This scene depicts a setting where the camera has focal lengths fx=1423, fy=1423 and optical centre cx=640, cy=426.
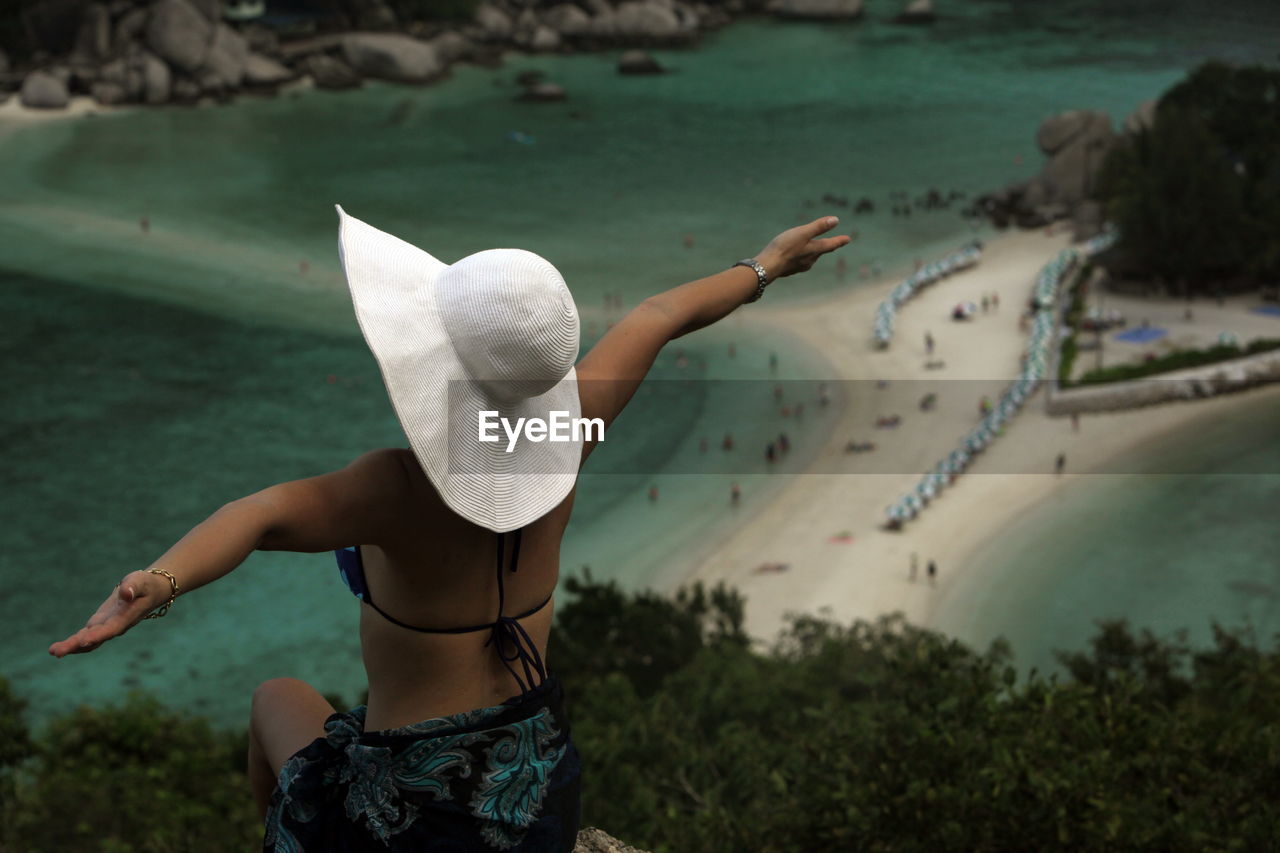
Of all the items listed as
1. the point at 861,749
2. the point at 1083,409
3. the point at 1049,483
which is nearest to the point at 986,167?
the point at 1083,409

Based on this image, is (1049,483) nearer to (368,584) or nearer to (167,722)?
(167,722)

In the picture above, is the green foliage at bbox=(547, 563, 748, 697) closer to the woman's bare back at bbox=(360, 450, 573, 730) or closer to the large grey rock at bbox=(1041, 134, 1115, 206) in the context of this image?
the woman's bare back at bbox=(360, 450, 573, 730)

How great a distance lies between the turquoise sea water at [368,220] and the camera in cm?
3819

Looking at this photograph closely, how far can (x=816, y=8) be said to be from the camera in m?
104

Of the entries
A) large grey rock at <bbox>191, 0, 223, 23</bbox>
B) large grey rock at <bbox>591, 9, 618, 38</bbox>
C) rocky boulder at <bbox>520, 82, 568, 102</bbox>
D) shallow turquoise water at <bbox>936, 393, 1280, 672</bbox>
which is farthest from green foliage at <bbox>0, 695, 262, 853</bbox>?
large grey rock at <bbox>591, 9, 618, 38</bbox>

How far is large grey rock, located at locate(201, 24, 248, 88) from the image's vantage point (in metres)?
83.8

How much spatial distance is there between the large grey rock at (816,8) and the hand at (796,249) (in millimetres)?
102823

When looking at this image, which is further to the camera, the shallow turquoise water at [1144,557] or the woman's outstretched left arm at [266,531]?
the shallow turquoise water at [1144,557]

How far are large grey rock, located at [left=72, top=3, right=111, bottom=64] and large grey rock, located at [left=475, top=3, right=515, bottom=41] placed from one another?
23493 millimetres

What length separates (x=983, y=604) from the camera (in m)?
35.2

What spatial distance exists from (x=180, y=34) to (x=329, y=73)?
29.1ft

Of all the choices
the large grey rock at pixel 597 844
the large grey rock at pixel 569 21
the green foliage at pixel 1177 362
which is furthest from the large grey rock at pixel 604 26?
the large grey rock at pixel 597 844

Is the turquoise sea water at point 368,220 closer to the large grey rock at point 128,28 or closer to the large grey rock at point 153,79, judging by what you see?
the large grey rock at point 153,79

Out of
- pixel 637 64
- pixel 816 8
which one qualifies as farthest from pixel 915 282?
pixel 816 8
